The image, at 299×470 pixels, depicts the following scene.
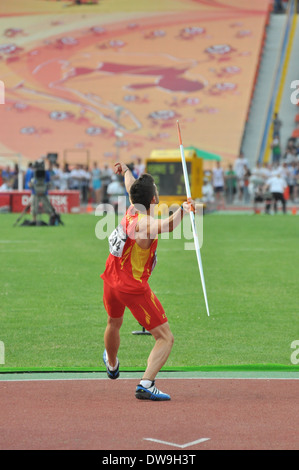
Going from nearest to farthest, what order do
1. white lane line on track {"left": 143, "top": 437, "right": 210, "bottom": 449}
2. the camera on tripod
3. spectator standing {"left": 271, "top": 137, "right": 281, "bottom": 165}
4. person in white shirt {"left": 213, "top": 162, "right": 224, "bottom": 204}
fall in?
white lane line on track {"left": 143, "top": 437, "right": 210, "bottom": 449} < the camera on tripod < person in white shirt {"left": 213, "top": 162, "right": 224, "bottom": 204} < spectator standing {"left": 271, "top": 137, "right": 281, "bottom": 165}

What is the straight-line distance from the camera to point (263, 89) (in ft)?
175

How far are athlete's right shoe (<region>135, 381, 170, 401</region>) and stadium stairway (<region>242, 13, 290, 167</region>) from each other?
39.6 metres

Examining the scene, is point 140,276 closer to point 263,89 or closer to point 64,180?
point 64,180

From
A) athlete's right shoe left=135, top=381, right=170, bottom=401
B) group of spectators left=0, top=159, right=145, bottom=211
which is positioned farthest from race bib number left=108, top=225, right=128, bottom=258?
group of spectators left=0, top=159, right=145, bottom=211

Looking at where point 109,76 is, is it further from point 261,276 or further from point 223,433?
point 223,433

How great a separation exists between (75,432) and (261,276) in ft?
30.6

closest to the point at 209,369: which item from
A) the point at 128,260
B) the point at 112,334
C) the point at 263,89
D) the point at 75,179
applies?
the point at 112,334

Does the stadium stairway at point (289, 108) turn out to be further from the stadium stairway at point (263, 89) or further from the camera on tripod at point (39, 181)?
the camera on tripod at point (39, 181)

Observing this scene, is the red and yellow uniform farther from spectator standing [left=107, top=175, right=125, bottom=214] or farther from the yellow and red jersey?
spectator standing [left=107, top=175, right=125, bottom=214]

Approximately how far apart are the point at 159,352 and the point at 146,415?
1.97ft

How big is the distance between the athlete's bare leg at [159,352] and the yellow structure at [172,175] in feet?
95.8

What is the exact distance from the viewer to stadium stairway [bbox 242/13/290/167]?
4831cm

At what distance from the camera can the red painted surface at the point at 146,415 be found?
18.5 ft
